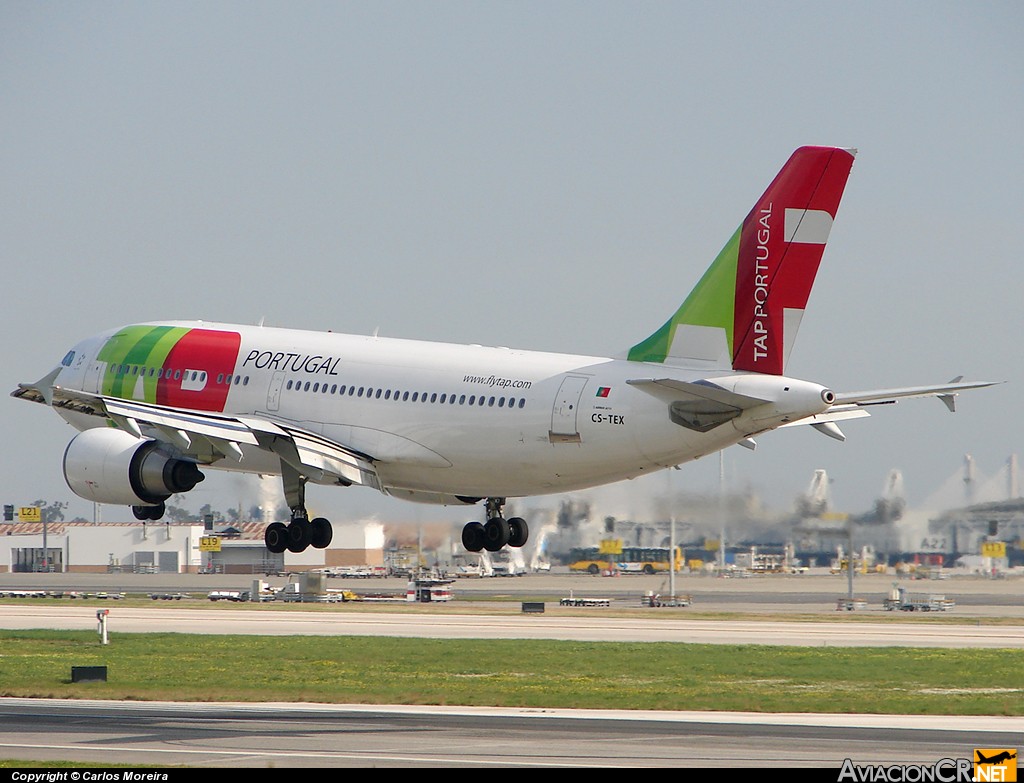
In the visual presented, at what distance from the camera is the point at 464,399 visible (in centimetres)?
4441

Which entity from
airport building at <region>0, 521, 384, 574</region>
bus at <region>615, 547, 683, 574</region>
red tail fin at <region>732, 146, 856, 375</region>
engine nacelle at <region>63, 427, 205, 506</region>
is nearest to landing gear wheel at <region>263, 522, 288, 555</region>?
engine nacelle at <region>63, 427, 205, 506</region>

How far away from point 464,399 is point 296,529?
7.66 metres

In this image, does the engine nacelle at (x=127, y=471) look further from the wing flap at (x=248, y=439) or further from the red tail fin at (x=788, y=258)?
the red tail fin at (x=788, y=258)

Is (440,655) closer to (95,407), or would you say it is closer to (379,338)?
(379,338)

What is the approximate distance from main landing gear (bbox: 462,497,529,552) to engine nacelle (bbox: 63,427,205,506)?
8787 mm

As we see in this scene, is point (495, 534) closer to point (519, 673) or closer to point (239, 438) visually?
point (519, 673)

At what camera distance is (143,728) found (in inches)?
1272

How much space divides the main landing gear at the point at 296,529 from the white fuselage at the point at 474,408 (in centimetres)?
81

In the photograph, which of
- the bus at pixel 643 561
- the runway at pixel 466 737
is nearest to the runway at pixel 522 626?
the runway at pixel 466 737

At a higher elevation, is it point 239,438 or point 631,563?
point 239,438

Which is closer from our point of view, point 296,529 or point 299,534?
point 299,534

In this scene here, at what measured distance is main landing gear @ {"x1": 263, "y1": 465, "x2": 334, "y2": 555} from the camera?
47.9 meters

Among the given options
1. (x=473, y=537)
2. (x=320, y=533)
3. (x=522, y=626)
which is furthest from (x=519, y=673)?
(x=522, y=626)

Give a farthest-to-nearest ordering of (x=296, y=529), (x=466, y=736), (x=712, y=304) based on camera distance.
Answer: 1. (x=296, y=529)
2. (x=712, y=304)
3. (x=466, y=736)
